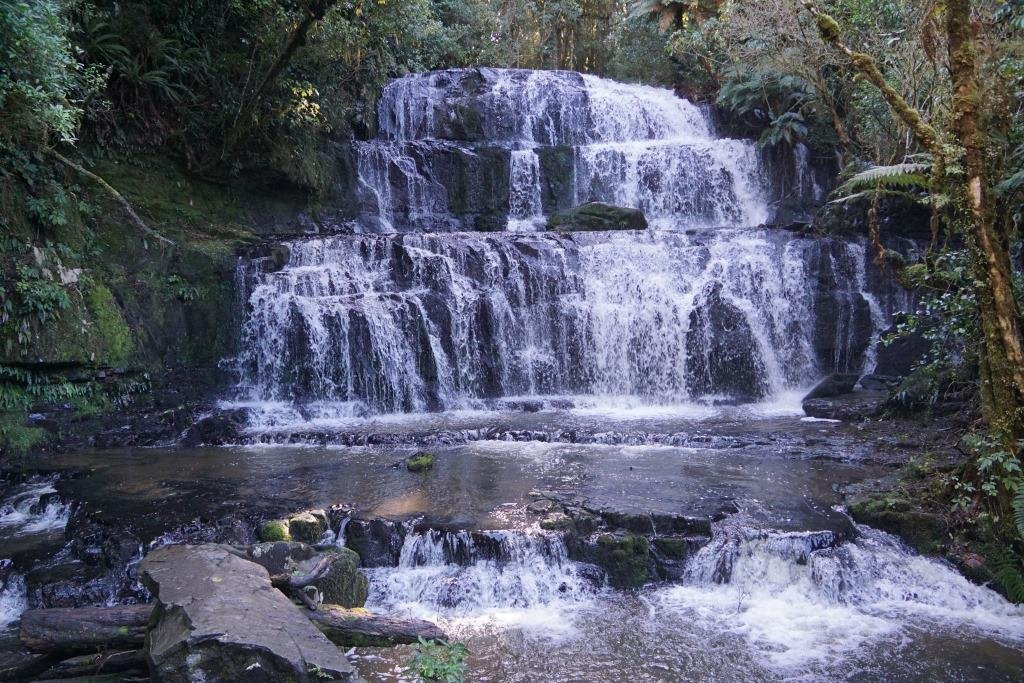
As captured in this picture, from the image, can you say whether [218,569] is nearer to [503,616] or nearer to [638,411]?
[503,616]

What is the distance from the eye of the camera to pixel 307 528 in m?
6.79

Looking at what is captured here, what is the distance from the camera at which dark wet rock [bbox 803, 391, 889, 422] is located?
10.8 metres

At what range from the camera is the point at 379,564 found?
21.9 ft

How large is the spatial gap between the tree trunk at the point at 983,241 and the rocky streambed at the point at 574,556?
63.6 inches

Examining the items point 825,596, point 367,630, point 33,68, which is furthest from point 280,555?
point 33,68

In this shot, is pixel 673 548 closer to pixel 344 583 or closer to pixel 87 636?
pixel 344 583

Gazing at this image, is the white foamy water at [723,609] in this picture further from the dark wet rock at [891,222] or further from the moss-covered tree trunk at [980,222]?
the dark wet rock at [891,222]

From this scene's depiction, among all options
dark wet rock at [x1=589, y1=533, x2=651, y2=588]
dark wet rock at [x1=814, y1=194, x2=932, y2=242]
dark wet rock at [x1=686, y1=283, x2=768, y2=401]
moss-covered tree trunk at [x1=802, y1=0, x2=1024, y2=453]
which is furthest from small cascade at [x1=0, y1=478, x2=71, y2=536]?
dark wet rock at [x1=814, y1=194, x2=932, y2=242]

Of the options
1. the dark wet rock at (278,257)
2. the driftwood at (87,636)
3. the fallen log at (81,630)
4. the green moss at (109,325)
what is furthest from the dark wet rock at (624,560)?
the dark wet rock at (278,257)

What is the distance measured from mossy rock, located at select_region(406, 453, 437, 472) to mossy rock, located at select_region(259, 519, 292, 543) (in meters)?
2.16

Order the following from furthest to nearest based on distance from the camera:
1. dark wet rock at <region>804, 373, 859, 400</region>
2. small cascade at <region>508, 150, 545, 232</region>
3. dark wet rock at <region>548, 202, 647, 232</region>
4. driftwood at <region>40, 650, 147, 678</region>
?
small cascade at <region>508, 150, 545, 232</region> → dark wet rock at <region>548, 202, 647, 232</region> → dark wet rock at <region>804, 373, 859, 400</region> → driftwood at <region>40, 650, 147, 678</region>

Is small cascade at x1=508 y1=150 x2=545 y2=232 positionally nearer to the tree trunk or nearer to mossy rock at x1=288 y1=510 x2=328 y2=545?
mossy rock at x1=288 y1=510 x2=328 y2=545

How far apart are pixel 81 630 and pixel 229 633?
1.21 metres

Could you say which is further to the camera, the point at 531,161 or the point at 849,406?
the point at 531,161
